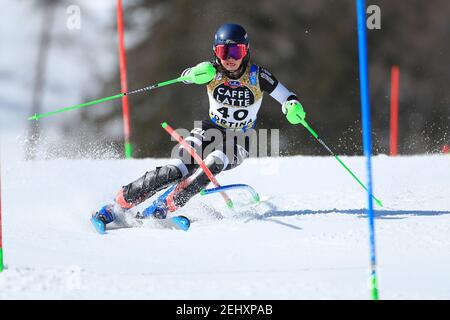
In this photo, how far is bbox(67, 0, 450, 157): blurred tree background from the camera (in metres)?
17.6

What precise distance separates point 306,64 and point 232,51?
14.8 metres

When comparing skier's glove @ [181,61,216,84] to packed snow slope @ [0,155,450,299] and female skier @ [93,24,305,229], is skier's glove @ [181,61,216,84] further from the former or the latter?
packed snow slope @ [0,155,450,299]

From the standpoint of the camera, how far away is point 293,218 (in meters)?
4.70

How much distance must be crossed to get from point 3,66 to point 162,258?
32419 mm

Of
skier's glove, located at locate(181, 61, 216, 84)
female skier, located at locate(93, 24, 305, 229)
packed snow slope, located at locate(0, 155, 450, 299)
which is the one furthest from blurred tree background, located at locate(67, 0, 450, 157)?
skier's glove, located at locate(181, 61, 216, 84)

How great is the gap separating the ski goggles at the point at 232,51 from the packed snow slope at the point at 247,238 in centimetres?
100

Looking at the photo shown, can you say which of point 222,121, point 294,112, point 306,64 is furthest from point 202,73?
point 306,64

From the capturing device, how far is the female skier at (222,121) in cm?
474

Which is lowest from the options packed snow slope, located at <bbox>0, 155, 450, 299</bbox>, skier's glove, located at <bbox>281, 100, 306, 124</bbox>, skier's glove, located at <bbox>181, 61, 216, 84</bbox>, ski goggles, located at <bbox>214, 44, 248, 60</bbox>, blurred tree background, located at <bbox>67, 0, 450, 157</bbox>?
packed snow slope, located at <bbox>0, 155, 450, 299</bbox>

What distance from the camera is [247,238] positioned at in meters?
4.10

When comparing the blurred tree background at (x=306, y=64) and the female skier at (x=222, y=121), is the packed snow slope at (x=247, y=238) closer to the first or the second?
the female skier at (x=222, y=121)

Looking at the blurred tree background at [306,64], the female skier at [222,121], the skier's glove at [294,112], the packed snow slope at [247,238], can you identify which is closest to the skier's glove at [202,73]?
the female skier at [222,121]

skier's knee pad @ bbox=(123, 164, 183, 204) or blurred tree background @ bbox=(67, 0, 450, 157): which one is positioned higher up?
blurred tree background @ bbox=(67, 0, 450, 157)

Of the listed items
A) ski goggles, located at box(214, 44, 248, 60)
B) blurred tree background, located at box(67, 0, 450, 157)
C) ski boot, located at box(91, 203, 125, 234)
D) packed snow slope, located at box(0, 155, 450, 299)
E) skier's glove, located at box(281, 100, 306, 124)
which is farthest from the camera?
blurred tree background, located at box(67, 0, 450, 157)
